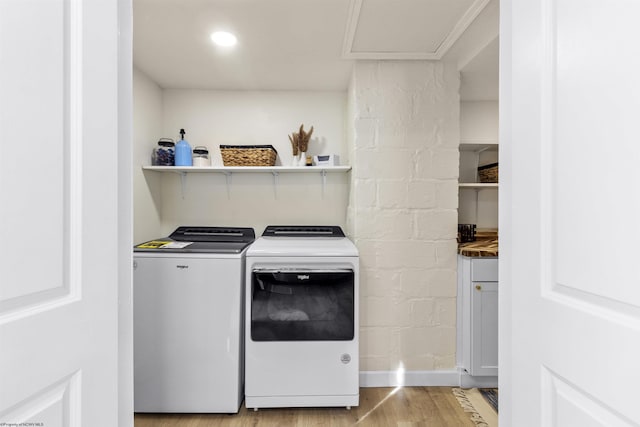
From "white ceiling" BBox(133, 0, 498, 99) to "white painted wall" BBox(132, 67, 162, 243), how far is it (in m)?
0.14

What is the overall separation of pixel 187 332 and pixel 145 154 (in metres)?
1.31

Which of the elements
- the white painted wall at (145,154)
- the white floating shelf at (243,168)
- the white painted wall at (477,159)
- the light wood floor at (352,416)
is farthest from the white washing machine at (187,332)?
the white painted wall at (477,159)

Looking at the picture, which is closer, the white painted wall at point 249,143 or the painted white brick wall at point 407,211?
the painted white brick wall at point 407,211

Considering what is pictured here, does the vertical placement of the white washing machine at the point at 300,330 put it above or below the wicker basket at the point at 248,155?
below

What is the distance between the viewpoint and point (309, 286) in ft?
6.89

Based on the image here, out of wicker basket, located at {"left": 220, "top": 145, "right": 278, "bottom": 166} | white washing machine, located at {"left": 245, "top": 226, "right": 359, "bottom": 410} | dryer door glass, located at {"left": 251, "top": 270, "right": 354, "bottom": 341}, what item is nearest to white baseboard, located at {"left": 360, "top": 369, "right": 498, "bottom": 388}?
white washing machine, located at {"left": 245, "top": 226, "right": 359, "bottom": 410}

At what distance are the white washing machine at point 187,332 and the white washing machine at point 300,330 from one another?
117mm

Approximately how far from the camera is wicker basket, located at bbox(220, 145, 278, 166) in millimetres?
2652
